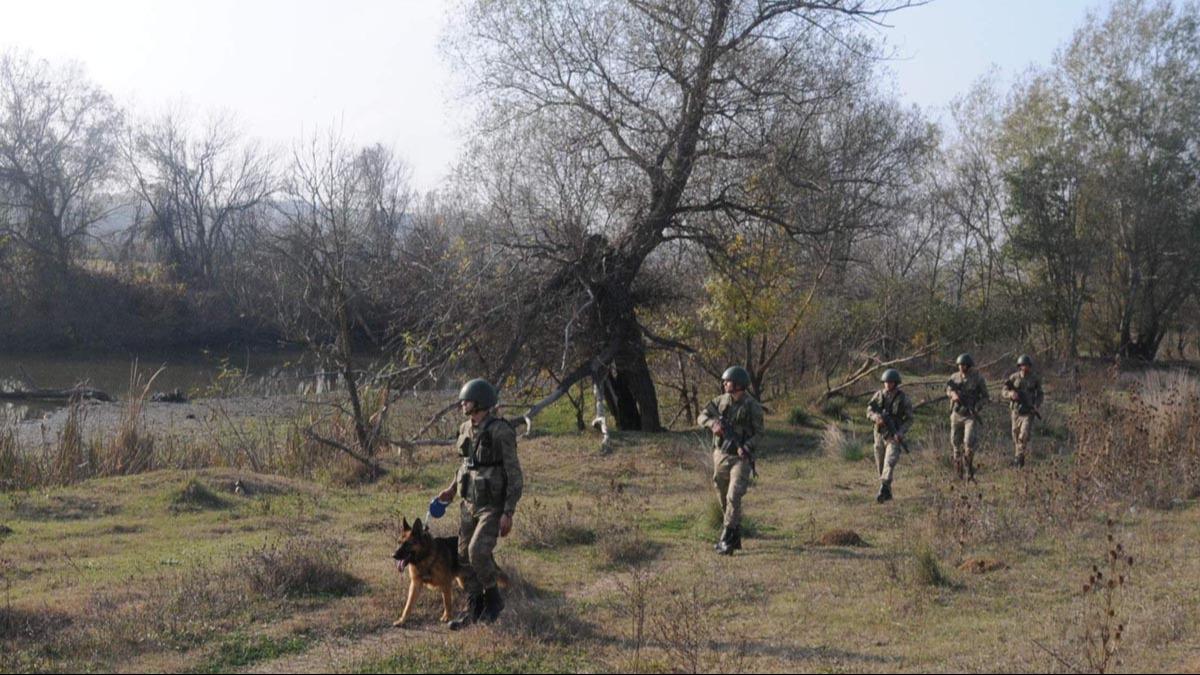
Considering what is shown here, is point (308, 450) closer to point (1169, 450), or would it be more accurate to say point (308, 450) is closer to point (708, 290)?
point (708, 290)

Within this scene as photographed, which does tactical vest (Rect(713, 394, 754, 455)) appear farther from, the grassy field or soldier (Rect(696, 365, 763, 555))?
the grassy field

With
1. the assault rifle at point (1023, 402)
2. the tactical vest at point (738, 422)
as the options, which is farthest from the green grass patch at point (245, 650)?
the assault rifle at point (1023, 402)

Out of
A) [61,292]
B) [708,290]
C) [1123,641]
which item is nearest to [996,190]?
[708,290]

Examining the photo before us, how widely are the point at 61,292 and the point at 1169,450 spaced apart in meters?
45.0

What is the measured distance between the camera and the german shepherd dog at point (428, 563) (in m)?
7.56

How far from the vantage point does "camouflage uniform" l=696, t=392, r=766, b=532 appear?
10.5 m

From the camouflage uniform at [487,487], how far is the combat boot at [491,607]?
0.06 meters

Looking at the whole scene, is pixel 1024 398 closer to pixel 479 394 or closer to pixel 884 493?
pixel 884 493

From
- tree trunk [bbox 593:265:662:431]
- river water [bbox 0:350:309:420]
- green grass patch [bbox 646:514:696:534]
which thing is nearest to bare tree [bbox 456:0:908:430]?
tree trunk [bbox 593:265:662:431]

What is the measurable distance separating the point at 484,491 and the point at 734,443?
138 inches

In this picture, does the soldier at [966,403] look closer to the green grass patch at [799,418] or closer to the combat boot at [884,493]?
the combat boot at [884,493]

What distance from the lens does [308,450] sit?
699 inches

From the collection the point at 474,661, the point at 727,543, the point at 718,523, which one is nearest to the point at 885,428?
the point at 718,523

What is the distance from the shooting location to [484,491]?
789 centimetres
